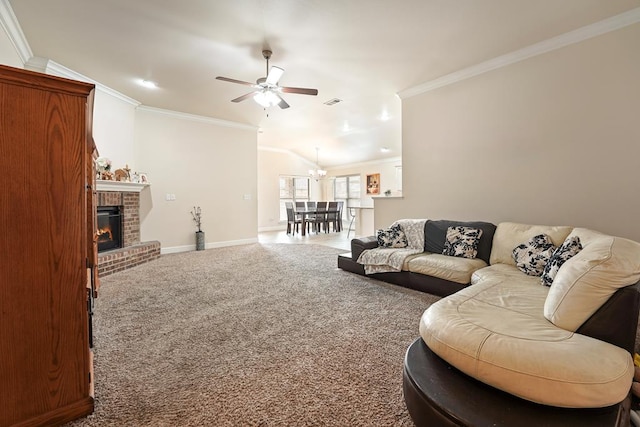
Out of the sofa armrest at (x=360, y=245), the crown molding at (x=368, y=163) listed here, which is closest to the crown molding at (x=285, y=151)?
the crown molding at (x=368, y=163)

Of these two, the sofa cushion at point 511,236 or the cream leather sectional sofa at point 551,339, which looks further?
the sofa cushion at point 511,236

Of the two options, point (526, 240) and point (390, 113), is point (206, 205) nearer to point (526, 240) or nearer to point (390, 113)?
point (390, 113)

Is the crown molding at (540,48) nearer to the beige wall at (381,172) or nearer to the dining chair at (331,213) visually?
the dining chair at (331,213)

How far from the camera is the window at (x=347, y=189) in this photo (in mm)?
10719

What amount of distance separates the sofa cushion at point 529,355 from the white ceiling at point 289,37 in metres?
2.66

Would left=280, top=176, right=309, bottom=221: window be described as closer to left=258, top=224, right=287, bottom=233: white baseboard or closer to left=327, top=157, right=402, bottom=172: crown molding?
left=258, top=224, right=287, bottom=233: white baseboard

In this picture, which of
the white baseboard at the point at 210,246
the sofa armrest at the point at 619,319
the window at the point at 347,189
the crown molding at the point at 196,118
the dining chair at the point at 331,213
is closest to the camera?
the sofa armrest at the point at 619,319

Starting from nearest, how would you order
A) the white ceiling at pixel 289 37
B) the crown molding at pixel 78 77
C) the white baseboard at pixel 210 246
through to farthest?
the white ceiling at pixel 289 37, the crown molding at pixel 78 77, the white baseboard at pixel 210 246

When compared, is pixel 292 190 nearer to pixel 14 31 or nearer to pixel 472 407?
pixel 14 31

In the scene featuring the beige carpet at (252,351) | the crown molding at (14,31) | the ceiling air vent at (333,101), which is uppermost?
the ceiling air vent at (333,101)

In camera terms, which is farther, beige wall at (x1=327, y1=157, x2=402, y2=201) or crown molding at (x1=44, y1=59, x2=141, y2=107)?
beige wall at (x1=327, y1=157, x2=402, y2=201)

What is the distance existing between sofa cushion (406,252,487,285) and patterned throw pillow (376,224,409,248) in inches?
18.9

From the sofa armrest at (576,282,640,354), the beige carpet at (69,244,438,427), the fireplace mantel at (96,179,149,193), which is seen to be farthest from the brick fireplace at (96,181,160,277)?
the sofa armrest at (576,282,640,354)

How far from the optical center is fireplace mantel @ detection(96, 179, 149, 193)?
407 cm
